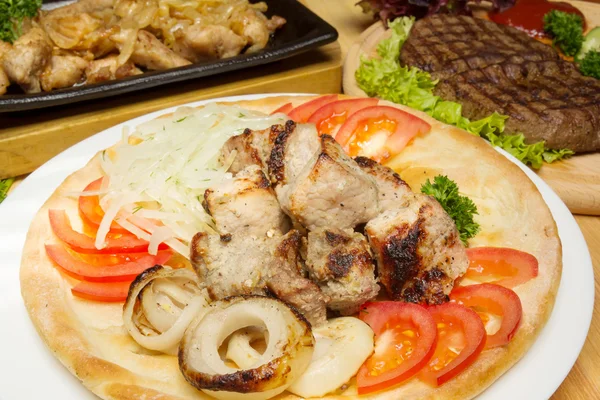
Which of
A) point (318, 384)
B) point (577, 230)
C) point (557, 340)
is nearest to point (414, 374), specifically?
point (318, 384)

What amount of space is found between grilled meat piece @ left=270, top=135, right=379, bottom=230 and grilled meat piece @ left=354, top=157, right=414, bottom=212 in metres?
0.06

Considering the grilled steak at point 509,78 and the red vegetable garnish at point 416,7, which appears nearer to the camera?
the grilled steak at point 509,78

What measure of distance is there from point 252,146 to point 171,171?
55 centimetres

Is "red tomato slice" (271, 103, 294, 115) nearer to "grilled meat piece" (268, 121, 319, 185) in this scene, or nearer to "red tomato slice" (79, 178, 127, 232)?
"grilled meat piece" (268, 121, 319, 185)

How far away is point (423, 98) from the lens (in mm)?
5305

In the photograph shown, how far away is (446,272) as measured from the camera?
10.3ft

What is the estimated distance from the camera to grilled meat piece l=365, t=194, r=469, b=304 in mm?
3090

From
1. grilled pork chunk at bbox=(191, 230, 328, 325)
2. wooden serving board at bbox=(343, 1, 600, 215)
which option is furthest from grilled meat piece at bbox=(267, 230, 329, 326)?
wooden serving board at bbox=(343, 1, 600, 215)

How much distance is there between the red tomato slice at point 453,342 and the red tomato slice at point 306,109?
191 cm

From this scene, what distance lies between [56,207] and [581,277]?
307 cm

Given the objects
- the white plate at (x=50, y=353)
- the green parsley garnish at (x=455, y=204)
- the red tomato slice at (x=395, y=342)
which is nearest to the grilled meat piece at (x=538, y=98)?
the white plate at (x=50, y=353)

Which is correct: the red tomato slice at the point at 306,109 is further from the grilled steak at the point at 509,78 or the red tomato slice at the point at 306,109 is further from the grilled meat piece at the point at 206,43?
the grilled meat piece at the point at 206,43

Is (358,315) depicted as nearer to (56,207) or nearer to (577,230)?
(577,230)

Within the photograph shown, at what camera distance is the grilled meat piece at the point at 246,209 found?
331 cm
